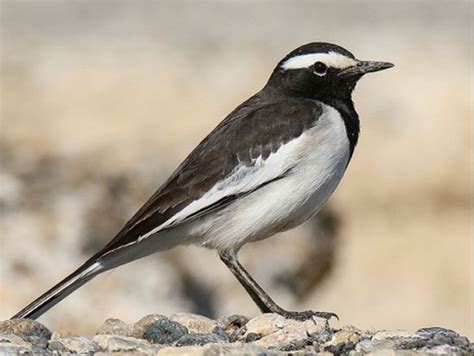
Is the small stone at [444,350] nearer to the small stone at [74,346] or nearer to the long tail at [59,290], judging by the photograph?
the small stone at [74,346]

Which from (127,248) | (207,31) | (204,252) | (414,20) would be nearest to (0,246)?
(204,252)

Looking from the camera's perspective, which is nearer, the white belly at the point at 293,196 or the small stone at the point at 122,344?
the small stone at the point at 122,344

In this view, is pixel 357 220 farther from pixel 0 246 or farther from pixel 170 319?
pixel 170 319

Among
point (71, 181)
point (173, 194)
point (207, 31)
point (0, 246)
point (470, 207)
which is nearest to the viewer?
point (173, 194)

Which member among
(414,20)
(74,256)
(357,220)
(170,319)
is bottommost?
(170,319)

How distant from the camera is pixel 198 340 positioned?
9031 mm

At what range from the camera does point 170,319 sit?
9.59 m

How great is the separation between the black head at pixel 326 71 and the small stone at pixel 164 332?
7.72 ft

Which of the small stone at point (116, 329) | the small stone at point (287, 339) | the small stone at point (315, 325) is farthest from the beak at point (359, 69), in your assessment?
the small stone at point (116, 329)

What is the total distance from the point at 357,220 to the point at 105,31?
7049 millimetres

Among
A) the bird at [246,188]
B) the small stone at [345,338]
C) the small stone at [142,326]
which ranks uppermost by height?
the bird at [246,188]

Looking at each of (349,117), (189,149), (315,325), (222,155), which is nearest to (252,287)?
(222,155)

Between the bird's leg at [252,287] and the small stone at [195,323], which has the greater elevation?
the bird's leg at [252,287]

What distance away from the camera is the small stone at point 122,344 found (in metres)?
8.55
